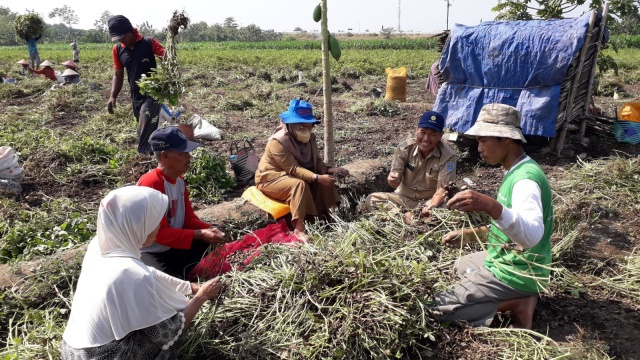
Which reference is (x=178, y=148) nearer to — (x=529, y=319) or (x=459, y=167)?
(x=529, y=319)

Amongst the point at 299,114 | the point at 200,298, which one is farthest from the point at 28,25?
the point at 200,298

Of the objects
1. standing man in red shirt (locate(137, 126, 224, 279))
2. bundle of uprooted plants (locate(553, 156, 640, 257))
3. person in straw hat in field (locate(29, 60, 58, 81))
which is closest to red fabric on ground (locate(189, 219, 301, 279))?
standing man in red shirt (locate(137, 126, 224, 279))

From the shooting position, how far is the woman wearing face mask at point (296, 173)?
404 cm

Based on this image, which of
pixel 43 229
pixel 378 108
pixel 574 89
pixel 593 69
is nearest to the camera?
pixel 43 229

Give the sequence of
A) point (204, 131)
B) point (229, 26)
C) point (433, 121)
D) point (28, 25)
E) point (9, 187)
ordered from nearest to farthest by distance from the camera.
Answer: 1. point (433, 121)
2. point (9, 187)
3. point (204, 131)
4. point (28, 25)
5. point (229, 26)

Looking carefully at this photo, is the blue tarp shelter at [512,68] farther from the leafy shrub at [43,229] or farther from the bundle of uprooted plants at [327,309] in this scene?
the leafy shrub at [43,229]

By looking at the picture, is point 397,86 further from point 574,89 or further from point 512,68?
point 574,89

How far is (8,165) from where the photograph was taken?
206 inches

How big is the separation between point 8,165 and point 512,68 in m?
6.48

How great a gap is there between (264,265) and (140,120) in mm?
3139

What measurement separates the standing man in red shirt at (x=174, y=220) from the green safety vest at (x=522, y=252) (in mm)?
1732

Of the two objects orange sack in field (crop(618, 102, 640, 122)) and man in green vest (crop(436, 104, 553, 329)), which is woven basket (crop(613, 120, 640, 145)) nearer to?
orange sack in field (crop(618, 102, 640, 122))

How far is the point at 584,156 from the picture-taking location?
21.6 ft

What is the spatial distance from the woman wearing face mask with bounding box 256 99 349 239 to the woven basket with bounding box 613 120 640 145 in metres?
5.33
